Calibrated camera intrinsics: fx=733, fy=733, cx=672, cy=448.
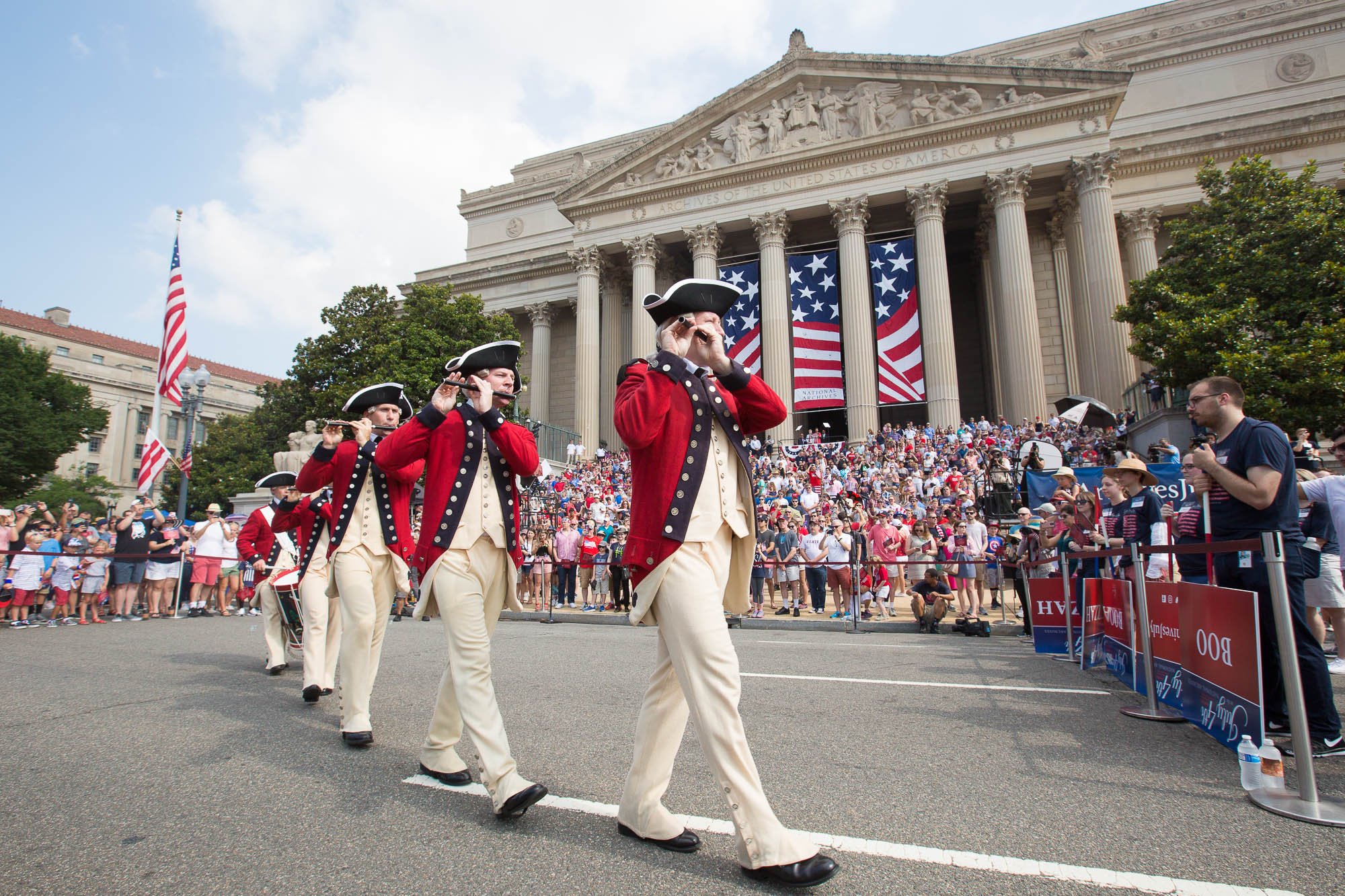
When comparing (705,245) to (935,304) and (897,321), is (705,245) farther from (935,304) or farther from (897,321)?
(935,304)

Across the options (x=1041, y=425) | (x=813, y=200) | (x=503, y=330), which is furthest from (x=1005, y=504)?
(x=503, y=330)

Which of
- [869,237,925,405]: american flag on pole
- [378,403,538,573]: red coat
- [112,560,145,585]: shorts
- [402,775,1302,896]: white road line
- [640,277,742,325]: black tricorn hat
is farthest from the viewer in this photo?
[869,237,925,405]: american flag on pole

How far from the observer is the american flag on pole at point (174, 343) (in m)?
18.1

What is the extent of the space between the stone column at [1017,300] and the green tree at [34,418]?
168ft

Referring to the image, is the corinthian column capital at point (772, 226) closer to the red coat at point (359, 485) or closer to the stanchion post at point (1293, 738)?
the red coat at point (359, 485)

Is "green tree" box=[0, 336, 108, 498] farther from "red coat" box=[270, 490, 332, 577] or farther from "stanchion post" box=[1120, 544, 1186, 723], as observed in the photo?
"stanchion post" box=[1120, 544, 1186, 723]

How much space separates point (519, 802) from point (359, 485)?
115 inches

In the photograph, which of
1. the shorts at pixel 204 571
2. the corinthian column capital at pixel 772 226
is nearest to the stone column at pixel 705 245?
the corinthian column capital at pixel 772 226

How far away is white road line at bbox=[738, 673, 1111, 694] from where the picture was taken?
6137 mm

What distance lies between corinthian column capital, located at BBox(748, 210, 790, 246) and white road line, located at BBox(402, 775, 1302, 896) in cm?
3208

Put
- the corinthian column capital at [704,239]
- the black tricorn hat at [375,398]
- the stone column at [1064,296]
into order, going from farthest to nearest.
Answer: the corinthian column capital at [704,239], the stone column at [1064,296], the black tricorn hat at [375,398]

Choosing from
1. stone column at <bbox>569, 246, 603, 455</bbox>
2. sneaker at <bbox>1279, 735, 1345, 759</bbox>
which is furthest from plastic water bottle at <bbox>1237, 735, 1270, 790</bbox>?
stone column at <bbox>569, 246, 603, 455</bbox>

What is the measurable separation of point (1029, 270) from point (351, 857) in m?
31.5

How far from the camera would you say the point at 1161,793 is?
3.51 metres
